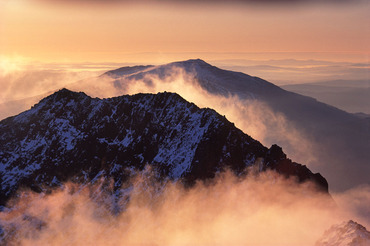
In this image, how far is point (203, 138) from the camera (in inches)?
6078

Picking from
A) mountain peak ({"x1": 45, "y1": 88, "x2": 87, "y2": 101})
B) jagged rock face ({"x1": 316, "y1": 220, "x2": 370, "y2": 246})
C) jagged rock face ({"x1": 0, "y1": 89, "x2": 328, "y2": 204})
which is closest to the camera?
jagged rock face ({"x1": 316, "y1": 220, "x2": 370, "y2": 246})

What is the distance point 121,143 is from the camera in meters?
172

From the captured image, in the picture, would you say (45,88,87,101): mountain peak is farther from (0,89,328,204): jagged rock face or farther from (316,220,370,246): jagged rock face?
(316,220,370,246): jagged rock face

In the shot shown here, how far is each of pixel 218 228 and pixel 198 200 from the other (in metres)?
13.8

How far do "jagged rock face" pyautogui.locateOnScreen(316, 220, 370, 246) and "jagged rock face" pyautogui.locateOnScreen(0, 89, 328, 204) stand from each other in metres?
40.6

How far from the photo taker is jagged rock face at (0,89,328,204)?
153750 millimetres

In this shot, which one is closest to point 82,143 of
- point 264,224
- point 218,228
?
point 218,228

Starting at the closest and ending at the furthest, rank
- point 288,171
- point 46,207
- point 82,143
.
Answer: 1. point 288,171
2. point 46,207
3. point 82,143

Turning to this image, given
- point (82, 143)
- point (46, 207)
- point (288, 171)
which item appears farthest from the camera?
point (82, 143)

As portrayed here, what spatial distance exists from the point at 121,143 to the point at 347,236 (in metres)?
104

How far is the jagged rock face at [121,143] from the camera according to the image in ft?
504

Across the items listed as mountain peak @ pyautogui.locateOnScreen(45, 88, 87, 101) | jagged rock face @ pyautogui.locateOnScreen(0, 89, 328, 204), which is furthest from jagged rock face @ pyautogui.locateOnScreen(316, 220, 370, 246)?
mountain peak @ pyautogui.locateOnScreen(45, 88, 87, 101)

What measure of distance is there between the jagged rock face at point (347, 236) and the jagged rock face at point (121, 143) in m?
40.6

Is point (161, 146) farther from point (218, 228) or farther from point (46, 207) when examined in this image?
point (46, 207)
